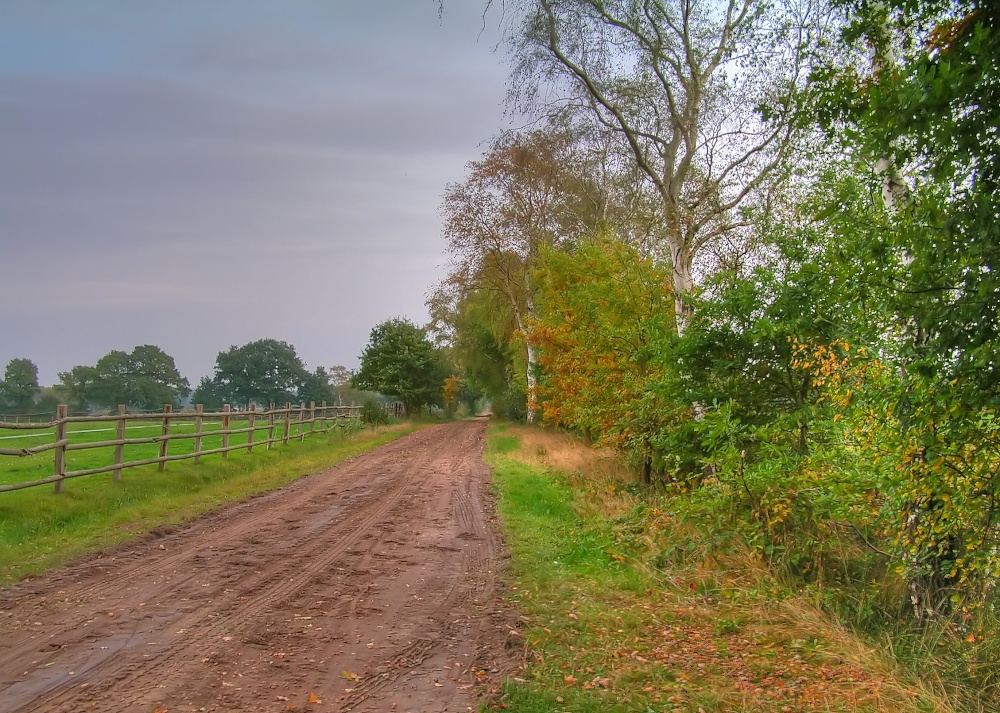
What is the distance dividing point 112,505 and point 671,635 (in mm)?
9279

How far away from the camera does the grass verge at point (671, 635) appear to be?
15.4 feet

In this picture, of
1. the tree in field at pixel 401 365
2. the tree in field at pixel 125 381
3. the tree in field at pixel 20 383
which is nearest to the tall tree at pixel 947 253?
the tree in field at pixel 401 365

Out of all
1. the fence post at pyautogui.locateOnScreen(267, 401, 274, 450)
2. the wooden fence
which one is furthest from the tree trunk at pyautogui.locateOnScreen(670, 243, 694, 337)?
the fence post at pyautogui.locateOnScreen(267, 401, 274, 450)

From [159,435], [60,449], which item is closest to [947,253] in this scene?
[60,449]

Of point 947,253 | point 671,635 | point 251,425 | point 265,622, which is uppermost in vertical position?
point 947,253

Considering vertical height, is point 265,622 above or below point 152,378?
below

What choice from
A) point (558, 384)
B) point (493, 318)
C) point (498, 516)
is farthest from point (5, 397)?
point (498, 516)

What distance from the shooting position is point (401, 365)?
54.8 metres

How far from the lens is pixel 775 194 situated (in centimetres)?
1347

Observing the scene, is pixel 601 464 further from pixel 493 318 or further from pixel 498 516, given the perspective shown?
pixel 493 318

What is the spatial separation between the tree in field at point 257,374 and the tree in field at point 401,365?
34.0 metres

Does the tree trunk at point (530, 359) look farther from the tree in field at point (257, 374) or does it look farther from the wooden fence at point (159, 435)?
the tree in field at point (257, 374)

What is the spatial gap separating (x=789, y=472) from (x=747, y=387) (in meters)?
2.65

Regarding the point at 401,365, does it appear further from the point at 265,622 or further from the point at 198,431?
the point at 265,622
